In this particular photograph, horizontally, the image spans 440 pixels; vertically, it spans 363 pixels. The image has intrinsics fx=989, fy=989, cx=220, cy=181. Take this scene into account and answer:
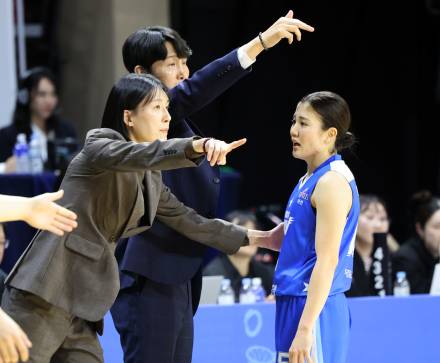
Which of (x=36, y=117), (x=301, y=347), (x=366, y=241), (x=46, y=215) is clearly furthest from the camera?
(x=36, y=117)

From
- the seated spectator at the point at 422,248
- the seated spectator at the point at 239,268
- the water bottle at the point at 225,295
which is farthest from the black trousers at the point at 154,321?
the seated spectator at the point at 422,248

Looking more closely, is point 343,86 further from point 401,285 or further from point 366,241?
point 401,285

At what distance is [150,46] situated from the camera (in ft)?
12.7

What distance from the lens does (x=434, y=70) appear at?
9828 millimetres

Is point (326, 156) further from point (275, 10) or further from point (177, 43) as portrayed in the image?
point (275, 10)

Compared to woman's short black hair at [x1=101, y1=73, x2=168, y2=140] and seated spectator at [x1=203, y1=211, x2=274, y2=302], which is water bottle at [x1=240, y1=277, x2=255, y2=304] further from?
woman's short black hair at [x1=101, y1=73, x2=168, y2=140]

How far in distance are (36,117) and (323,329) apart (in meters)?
4.15

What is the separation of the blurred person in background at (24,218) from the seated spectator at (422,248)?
11.1 feet

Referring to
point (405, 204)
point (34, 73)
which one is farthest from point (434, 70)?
point (34, 73)

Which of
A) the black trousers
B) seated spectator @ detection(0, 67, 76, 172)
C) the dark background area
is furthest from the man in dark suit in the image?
the dark background area

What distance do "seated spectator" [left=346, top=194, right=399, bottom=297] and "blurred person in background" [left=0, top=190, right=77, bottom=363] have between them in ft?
9.51

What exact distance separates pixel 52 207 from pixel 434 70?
750 centimetres

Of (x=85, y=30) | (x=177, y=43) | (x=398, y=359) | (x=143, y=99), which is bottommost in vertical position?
(x=398, y=359)

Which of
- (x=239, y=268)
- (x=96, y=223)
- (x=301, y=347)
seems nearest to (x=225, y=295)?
(x=239, y=268)
